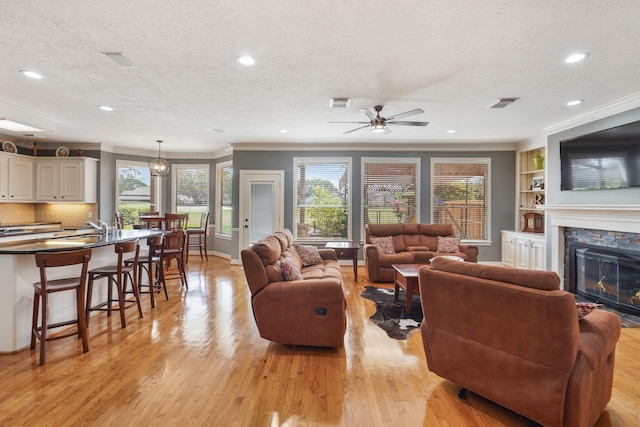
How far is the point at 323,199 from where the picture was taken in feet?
23.9

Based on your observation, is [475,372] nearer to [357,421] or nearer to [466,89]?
[357,421]

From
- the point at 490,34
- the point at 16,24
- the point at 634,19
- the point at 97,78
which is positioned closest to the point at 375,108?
the point at 490,34

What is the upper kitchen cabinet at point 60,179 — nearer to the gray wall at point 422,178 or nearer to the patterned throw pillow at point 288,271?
the gray wall at point 422,178

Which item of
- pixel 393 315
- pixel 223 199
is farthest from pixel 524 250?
pixel 223 199

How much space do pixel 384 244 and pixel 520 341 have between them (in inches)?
165

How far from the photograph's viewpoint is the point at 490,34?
2.58 metres

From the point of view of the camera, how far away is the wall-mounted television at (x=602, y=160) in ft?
13.3

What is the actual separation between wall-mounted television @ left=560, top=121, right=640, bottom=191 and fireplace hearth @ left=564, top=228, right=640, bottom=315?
0.71 metres

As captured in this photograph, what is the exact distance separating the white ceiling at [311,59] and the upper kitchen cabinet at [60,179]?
6.56 feet

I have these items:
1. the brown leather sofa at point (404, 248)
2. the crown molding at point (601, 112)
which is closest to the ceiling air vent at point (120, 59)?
the brown leather sofa at point (404, 248)

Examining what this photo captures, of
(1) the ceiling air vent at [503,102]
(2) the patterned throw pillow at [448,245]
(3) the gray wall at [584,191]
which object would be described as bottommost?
(2) the patterned throw pillow at [448,245]

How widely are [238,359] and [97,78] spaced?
3278 millimetres

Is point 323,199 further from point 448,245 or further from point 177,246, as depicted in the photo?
point 177,246

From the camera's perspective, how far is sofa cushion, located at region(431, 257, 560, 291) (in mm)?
1804
